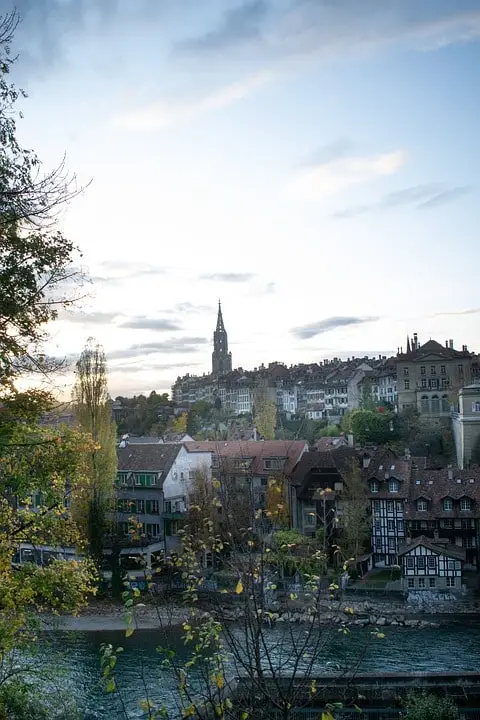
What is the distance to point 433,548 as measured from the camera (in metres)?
21.6

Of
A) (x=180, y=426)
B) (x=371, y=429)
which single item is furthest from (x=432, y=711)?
(x=180, y=426)

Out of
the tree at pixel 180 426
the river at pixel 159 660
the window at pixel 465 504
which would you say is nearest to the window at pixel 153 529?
the river at pixel 159 660

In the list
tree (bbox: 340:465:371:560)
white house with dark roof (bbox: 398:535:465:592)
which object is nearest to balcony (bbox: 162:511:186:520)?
tree (bbox: 340:465:371:560)

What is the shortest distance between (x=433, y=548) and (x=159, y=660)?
950 centimetres

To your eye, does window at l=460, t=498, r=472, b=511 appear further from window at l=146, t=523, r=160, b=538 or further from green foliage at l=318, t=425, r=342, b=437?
green foliage at l=318, t=425, r=342, b=437

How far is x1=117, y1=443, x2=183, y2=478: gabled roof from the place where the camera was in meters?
26.5

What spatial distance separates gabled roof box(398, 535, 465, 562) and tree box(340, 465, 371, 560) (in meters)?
1.40

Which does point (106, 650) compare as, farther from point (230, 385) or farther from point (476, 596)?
point (230, 385)

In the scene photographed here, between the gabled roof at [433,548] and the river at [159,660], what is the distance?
2.86 metres

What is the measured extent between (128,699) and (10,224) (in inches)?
456

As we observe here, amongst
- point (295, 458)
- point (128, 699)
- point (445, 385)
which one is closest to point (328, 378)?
point (445, 385)

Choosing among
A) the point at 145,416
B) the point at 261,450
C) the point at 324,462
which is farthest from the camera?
the point at 145,416

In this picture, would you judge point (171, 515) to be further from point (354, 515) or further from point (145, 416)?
point (145, 416)

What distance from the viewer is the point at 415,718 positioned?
1013 cm
